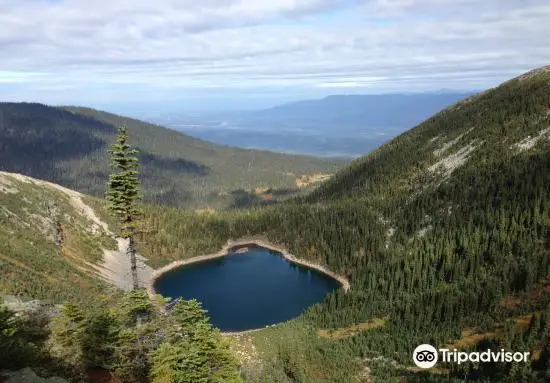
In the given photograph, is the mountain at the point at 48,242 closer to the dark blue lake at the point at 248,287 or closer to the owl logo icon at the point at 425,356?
the dark blue lake at the point at 248,287

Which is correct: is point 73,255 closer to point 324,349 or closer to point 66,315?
point 324,349

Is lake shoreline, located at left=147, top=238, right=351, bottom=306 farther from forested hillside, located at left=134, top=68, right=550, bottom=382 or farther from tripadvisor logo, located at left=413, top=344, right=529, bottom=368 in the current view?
tripadvisor logo, located at left=413, top=344, right=529, bottom=368

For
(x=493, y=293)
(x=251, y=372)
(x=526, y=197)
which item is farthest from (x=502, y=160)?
(x=251, y=372)

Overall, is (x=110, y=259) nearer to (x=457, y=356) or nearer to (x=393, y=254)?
(x=393, y=254)

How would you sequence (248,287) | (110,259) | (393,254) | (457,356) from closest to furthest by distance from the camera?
Answer: (457,356)
(110,259)
(393,254)
(248,287)

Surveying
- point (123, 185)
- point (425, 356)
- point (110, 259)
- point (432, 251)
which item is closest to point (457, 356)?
point (425, 356)

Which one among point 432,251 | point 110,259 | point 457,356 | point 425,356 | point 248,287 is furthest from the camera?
point 248,287
